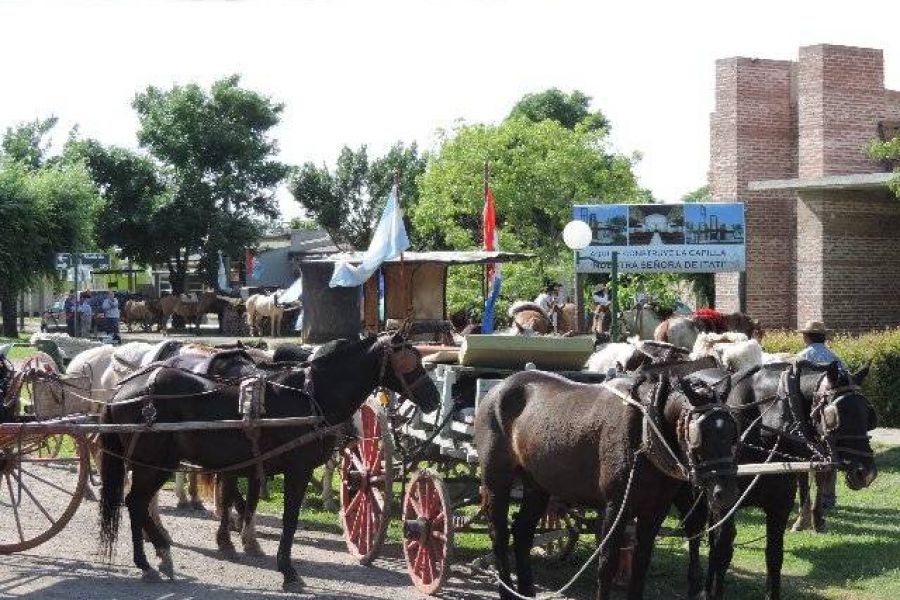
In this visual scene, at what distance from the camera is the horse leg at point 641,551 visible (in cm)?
768

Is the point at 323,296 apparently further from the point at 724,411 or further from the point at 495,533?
the point at 724,411

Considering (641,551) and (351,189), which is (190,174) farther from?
(641,551)

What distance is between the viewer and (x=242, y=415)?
988 cm

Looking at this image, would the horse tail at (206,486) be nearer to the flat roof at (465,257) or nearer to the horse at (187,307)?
the flat roof at (465,257)

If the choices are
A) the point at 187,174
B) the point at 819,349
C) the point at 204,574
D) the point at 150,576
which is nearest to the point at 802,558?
the point at 819,349

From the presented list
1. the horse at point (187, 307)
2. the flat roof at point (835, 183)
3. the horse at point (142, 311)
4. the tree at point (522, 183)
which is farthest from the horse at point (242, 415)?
the horse at point (142, 311)

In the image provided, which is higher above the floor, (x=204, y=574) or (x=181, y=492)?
(x=181, y=492)

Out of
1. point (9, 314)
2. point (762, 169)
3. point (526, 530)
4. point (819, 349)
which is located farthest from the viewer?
point (9, 314)

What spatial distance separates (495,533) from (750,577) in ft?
7.78

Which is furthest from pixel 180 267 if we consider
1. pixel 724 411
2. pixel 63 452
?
pixel 724 411

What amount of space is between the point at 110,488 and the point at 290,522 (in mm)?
1585

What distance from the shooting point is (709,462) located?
23.0 feet

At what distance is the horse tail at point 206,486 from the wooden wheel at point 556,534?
132 inches

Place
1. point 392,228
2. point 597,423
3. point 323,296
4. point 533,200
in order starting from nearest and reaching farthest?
point 597,423 → point 392,228 → point 323,296 → point 533,200
